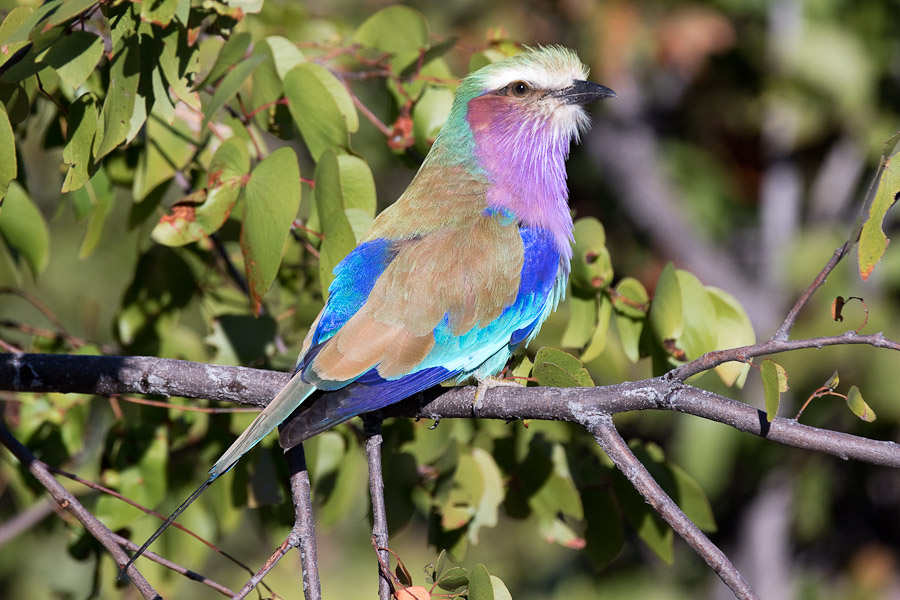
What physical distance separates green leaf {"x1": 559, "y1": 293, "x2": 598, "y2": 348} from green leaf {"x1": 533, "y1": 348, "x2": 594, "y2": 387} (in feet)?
1.36

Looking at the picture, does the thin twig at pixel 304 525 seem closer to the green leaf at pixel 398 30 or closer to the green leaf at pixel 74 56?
the green leaf at pixel 74 56

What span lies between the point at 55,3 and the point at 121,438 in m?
1.44

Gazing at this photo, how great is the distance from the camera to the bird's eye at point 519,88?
129 inches

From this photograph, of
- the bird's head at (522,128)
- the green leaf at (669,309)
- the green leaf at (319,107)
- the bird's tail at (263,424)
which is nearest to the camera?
the bird's tail at (263,424)

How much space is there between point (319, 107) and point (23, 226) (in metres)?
1.09

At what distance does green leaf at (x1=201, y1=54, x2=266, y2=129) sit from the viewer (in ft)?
7.89

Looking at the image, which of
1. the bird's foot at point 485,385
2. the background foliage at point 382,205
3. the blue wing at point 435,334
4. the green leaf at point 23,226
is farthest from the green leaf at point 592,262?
the green leaf at point 23,226

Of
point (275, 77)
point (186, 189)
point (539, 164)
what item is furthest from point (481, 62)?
point (186, 189)

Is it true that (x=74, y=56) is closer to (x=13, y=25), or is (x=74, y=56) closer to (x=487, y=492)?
(x=13, y=25)

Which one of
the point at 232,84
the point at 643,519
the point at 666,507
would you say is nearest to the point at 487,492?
the point at 643,519

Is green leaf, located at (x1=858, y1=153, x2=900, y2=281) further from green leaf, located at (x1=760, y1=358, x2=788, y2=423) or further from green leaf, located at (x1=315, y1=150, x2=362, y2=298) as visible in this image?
green leaf, located at (x1=315, y1=150, x2=362, y2=298)

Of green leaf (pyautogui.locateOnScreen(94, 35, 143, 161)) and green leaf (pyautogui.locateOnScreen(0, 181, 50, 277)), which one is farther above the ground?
green leaf (pyautogui.locateOnScreen(94, 35, 143, 161))

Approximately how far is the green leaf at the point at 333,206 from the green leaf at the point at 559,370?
673mm

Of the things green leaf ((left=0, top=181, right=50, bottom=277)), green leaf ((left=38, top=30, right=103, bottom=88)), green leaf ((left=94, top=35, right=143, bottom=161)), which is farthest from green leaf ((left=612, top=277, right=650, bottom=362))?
green leaf ((left=0, top=181, right=50, bottom=277))
